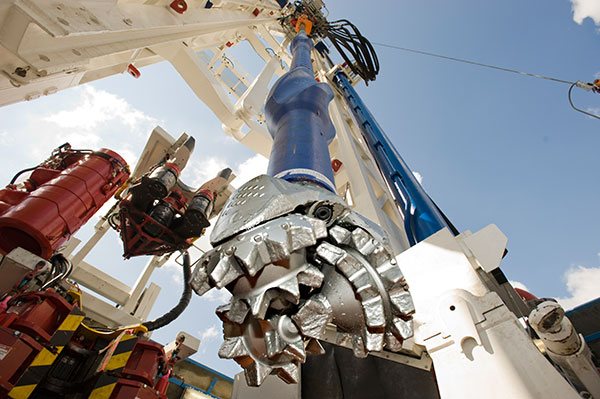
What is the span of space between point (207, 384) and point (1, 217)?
9.90ft

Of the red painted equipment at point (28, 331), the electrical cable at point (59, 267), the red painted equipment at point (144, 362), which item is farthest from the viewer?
the electrical cable at point (59, 267)

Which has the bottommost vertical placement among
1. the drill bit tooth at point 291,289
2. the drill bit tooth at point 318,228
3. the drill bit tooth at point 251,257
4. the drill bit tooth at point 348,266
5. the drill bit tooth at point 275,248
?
the drill bit tooth at point 291,289

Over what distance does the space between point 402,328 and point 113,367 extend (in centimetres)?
255

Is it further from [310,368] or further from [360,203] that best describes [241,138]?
[310,368]

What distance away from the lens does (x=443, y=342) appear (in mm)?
1041

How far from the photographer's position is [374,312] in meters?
0.76

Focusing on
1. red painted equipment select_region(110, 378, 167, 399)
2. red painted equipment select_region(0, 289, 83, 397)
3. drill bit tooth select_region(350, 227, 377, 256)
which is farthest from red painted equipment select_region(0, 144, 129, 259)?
drill bit tooth select_region(350, 227, 377, 256)

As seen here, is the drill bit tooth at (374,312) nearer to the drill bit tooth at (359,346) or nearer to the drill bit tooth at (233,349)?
the drill bit tooth at (359,346)

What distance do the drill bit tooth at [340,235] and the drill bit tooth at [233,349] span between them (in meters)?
0.36

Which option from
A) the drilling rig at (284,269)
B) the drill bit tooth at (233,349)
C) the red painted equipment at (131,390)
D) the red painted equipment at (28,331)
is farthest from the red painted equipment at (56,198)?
the drill bit tooth at (233,349)

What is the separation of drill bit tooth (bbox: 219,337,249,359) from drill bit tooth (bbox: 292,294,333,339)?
0.15 metres

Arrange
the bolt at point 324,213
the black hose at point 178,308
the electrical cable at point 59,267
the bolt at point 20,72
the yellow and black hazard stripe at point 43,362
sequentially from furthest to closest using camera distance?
1. the black hose at point 178,308
2. the electrical cable at point 59,267
3. the yellow and black hazard stripe at point 43,362
4. the bolt at point 20,72
5. the bolt at point 324,213

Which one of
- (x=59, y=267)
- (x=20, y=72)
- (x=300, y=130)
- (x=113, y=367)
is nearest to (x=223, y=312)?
(x=300, y=130)

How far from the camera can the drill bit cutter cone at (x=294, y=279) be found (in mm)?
728
